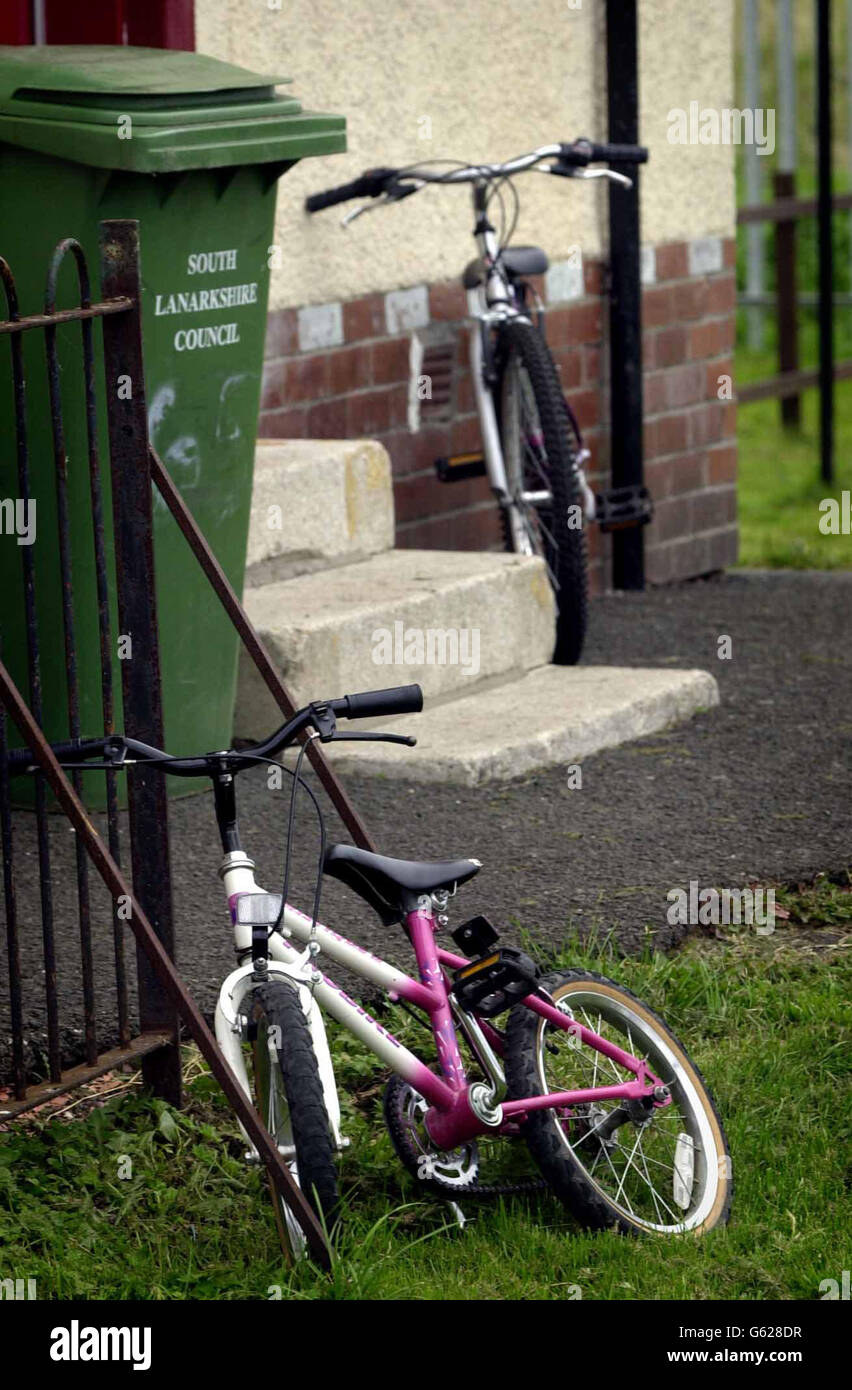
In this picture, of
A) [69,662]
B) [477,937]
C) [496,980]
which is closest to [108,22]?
[69,662]

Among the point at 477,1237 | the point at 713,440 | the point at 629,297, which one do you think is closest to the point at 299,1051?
the point at 477,1237

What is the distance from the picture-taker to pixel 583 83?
23.2 feet

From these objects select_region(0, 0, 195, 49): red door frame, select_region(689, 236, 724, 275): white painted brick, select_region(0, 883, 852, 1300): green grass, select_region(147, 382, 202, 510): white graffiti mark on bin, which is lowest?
select_region(0, 883, 852, 1300): green grass

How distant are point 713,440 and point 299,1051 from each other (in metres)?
5.39

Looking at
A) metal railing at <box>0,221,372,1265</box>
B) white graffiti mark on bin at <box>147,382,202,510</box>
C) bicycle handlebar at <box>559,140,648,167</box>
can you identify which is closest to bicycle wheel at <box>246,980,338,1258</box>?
metal railing at <box>0,221,372,1265</box>

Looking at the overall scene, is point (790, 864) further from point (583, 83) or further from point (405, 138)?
point (583, 83)

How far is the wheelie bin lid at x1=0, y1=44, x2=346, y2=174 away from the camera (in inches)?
163

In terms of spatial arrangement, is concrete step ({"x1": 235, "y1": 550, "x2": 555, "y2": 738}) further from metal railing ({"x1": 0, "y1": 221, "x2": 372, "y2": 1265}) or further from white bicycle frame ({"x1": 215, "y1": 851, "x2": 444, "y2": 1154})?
white bicycle frame ({"x1": 215, "y1": 851, "x2": 444, "y2": 1154})

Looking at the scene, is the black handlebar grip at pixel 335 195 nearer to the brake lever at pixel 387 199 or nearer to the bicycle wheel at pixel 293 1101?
the brake lever at pixel 387 199

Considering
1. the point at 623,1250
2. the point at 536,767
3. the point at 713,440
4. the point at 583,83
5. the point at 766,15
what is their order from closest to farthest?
the point at 623,1250, the point at 536,767, the point at 583,83, the point at 713,440, the point at 766,15

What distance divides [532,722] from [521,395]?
1326 millimetres

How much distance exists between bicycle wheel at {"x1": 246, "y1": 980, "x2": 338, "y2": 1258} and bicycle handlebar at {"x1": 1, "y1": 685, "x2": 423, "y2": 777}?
0.33 metres

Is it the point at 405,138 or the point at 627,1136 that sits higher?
the point at 405,138
